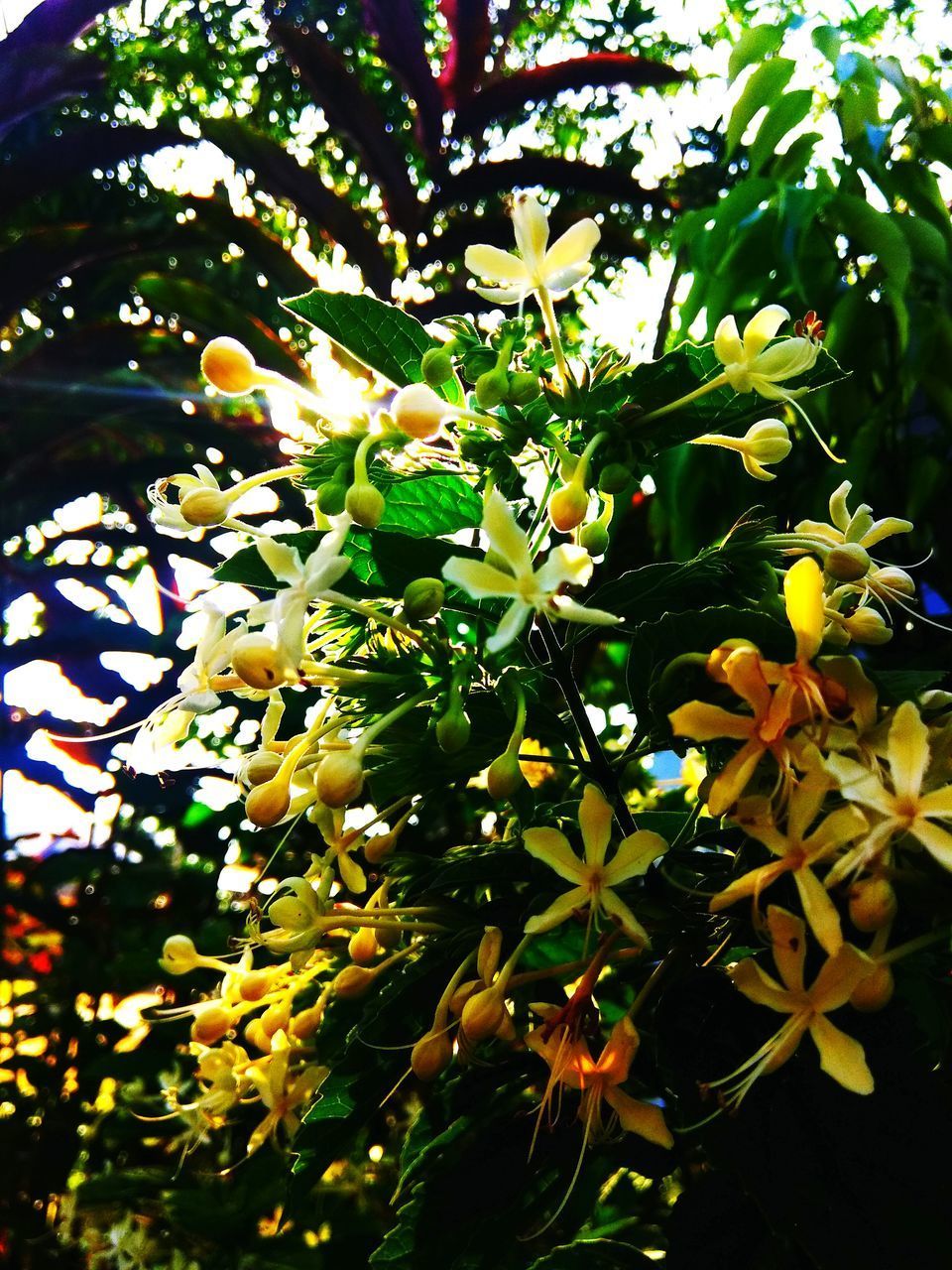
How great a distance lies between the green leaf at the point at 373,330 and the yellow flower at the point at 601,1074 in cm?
22

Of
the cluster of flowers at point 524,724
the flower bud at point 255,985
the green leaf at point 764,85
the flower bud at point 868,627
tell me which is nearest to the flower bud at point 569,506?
the cluster of flowers at point 524,724

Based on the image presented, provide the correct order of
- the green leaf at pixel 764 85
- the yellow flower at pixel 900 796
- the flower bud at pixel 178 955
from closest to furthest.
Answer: the yellow flower at pixel 900 796 → the flower bud at pixel 178 955 → the green leaf at pixel 764 85

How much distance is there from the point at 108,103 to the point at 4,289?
544 mm

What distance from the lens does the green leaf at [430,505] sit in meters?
0.39

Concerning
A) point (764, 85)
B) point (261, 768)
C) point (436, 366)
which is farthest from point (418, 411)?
point (764, 85)

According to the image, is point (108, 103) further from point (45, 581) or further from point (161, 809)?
point (161, 809)

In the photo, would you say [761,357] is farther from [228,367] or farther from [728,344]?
[228,367]

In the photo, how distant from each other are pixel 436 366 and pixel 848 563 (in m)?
0.15

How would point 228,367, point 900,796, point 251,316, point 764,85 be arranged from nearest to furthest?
point 900,796
point 228,367
point 764,85
point 251,316

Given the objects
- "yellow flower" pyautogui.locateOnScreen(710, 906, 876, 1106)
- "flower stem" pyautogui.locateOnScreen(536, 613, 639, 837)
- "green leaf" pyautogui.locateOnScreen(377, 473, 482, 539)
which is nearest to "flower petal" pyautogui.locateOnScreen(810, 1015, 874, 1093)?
"yellow flower" pyautogui.locateOnScreen(710, 906, 876, 1106)

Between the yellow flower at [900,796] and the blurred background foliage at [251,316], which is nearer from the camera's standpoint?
the yellow flower at [900,796]

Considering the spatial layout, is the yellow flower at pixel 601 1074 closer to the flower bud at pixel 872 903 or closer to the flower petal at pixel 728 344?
the flower bud at pixel 872 903

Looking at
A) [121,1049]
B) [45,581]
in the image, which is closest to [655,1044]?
[121,1049]

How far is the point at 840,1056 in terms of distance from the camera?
0.29 meters
